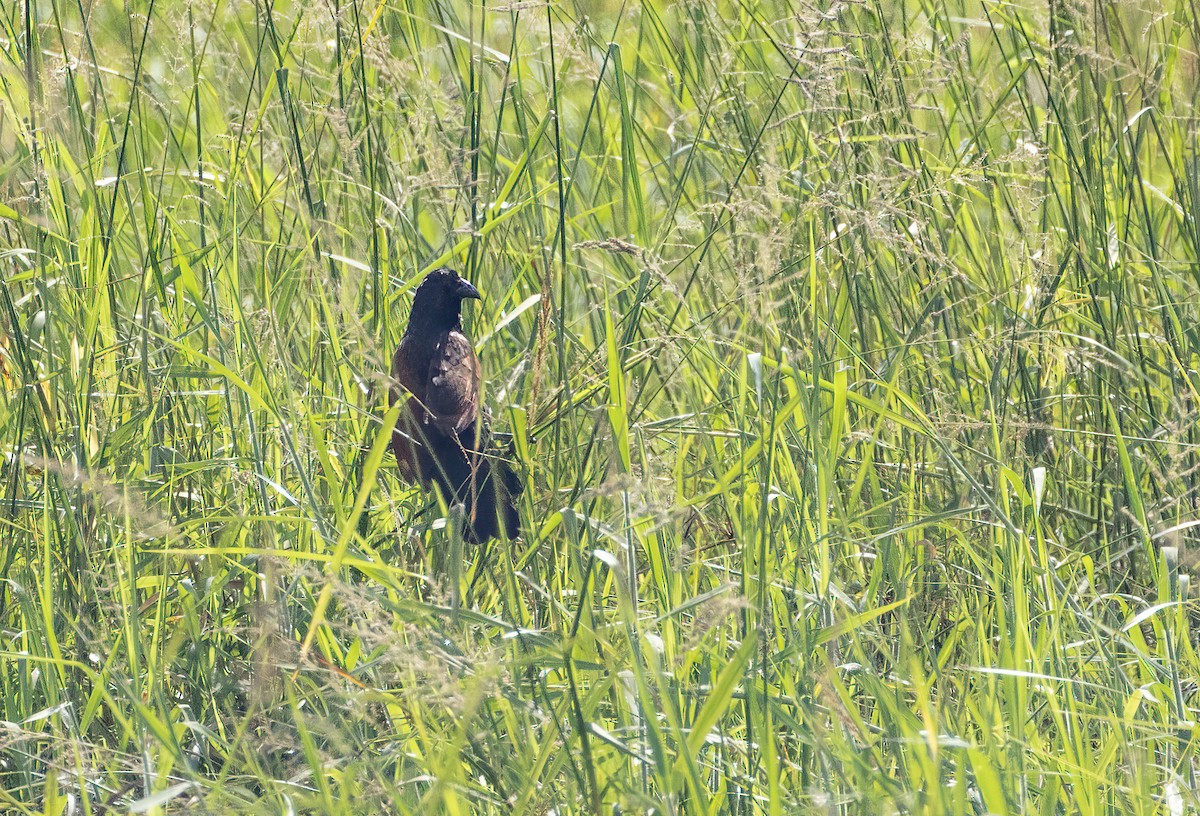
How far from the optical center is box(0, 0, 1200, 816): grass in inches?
70.7

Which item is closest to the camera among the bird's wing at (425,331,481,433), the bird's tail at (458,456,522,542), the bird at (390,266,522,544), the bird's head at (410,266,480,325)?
the bird's tail at (458,456,522,542)

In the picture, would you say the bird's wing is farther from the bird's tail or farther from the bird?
the bird's tail

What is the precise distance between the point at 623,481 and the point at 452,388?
1.58 metres

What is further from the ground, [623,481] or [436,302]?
[623,481]

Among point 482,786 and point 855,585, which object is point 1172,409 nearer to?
point 855,585

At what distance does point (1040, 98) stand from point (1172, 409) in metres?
1.15

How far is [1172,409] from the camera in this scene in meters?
2.88

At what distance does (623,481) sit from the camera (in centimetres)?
150

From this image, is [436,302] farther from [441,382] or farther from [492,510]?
[492,510]

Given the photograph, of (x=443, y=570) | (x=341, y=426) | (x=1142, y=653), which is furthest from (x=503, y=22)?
(x=1142, y=653)

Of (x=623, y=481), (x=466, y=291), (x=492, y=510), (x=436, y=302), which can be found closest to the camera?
(x=623, y=481)

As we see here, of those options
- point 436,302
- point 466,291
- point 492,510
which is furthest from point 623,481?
point 436,302

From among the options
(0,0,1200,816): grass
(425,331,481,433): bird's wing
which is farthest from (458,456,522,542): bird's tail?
(425,331,481,433): bird's wing

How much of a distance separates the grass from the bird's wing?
0.09 metres
